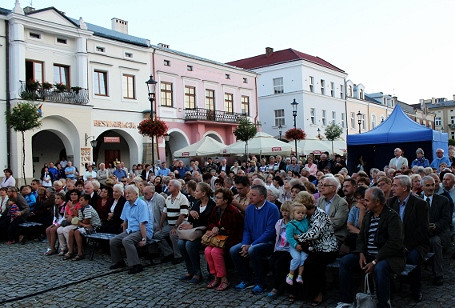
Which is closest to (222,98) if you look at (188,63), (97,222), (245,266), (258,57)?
(188,63)

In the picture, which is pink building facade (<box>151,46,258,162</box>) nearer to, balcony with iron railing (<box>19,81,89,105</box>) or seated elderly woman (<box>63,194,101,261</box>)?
balcony with iron railing (<box>19,81,89,105</box>)

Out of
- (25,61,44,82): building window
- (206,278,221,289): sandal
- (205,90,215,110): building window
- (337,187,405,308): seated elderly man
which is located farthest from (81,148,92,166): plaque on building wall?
(337,187,405,308): seated elderly man

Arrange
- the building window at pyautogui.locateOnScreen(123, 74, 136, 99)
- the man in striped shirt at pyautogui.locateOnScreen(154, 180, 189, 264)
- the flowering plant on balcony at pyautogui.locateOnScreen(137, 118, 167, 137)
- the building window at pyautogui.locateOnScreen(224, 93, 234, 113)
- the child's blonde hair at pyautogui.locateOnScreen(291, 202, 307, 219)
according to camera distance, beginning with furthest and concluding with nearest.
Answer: the building window at pyautogui.locateOnScreen(224, 93, 234, 113) < the building window at pyautogui.locateOnScreen(123, 74, 136, 99) < the flowering plant on balcony at pyautogui.locateOnScreen(137, 118, 167, 137) < the man in striped shirt at pyautogui.locateOnScreen(154, 180, 189, 264) < the child's blonde hair at pyautogui.locateOnScreen(291, 202, 307, 219)

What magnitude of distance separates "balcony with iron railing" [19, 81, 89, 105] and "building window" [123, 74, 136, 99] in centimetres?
296

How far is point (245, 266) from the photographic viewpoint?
6.49 meters

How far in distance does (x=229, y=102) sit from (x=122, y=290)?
2760 cm

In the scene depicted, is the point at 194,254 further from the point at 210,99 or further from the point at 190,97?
the point at 210,99

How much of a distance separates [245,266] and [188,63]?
81.8 feet

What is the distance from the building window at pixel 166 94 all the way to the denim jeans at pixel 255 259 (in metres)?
22.6

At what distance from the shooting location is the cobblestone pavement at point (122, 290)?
5.77m

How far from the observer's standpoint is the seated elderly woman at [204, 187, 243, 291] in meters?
6.51

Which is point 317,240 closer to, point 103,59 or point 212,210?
point 212,210

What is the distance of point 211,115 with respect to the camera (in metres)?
30.9

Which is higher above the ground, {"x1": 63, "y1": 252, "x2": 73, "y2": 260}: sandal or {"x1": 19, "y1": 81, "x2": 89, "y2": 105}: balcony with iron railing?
{"x1": 19, "y1": 81, "x2": 89, "y2": 105}: balcony with iron railing
